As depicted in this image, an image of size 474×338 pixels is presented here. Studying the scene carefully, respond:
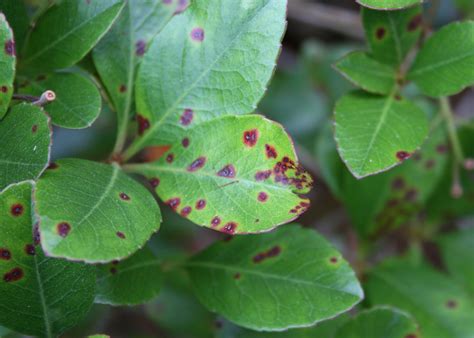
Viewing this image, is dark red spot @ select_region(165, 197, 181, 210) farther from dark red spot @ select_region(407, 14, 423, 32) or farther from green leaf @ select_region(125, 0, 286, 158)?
dark red spot @ select_region(407, 14, 423, 32)

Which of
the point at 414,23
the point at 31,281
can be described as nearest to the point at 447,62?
the point at 414,23

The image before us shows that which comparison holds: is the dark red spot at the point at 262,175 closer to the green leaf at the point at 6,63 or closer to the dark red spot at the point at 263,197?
the dark red spot at the point at 263,197

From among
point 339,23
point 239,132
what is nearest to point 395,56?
point 239,132

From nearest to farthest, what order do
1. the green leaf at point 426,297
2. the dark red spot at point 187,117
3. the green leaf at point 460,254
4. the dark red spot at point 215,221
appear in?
1. the dark red spot at point 215,221
2. the dark red spot at point 187,117
3. the green leaf at point 426,297
4. the green leaf at point 460,254

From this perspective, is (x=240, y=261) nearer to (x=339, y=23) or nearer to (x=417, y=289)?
(x=417, y=289)

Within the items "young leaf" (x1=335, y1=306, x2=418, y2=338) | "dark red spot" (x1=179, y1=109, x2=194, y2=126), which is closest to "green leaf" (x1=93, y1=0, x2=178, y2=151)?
"dark red spot" (x1=179, y1=109, x2=194, y2=126)

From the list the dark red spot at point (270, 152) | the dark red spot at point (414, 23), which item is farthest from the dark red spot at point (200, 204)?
the dark red spot at point (414, 23)
